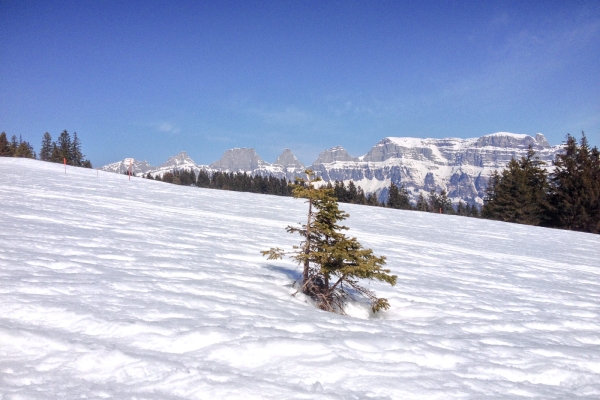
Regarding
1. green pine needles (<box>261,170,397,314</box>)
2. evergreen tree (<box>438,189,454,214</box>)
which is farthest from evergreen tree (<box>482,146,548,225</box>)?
evergreen tree (<box>438,189,454,214</box>)

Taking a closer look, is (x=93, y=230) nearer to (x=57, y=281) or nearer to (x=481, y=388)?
(x=57, y=281)

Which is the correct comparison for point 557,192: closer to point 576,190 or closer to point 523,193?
point 576,190

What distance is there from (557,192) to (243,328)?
144 ft

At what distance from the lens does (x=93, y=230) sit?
31.6ft

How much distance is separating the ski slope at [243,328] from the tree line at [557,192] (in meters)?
32.9

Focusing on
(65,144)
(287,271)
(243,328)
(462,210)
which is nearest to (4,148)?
(65,144)

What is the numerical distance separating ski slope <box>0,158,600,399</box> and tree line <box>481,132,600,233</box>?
32858 millimetres

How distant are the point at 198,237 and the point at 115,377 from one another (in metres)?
8.14

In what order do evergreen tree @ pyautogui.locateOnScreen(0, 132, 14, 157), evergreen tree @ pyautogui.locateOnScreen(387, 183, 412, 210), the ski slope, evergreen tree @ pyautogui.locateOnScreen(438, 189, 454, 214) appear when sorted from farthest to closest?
1. evergreen tree @ pyautogui.locateOnScreen(438, 189, 454, 214)
2. evergreen tree @ pyautogui.locateOnScreen(387, 183, 412, 210)
3. evergreen tree @ pyautogui.locateOnScreen(0, 132, 14, 157)
4. the ski slope

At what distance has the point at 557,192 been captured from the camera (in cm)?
3841

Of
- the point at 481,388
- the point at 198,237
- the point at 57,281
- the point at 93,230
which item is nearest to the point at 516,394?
the point at 481,388

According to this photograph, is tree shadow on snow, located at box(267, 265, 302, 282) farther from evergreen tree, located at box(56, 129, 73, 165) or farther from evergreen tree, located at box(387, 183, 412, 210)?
evergreen tree, located at box(56, 129, 73, 165)

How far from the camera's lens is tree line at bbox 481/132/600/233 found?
118 ft

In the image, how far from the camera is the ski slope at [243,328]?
120 inches
